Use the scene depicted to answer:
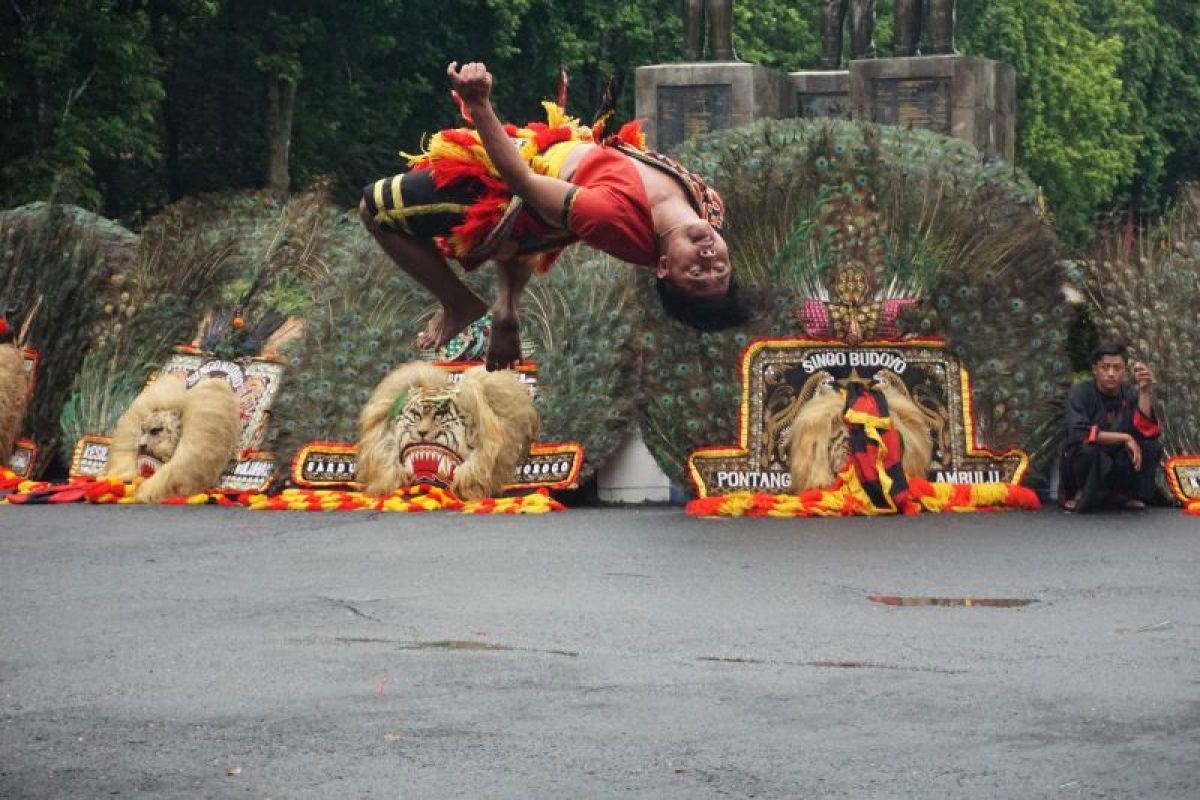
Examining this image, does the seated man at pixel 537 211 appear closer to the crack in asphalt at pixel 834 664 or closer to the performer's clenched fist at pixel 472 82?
the performer's clenched fist at pixel 472 82

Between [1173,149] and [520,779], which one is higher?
[1173,149]

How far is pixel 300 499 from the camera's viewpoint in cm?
1738

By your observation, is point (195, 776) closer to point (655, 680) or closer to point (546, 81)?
point (655, 680)

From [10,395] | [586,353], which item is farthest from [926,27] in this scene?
[10,395]

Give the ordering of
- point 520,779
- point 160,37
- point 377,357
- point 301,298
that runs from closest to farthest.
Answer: point 520,779
point 377,357
point 301,298
point 160,37

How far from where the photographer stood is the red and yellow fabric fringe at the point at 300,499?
16.9 m

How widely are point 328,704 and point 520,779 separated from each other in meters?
1.47

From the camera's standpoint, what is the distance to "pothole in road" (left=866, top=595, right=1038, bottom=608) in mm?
11859

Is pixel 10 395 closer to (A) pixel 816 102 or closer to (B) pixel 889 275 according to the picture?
(B) pixel 889 275

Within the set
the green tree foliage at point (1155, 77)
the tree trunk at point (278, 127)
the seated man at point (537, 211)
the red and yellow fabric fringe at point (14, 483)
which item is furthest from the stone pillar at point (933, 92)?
the green tree foliage at point (1155, 77)

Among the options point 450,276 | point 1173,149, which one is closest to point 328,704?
point 450,276

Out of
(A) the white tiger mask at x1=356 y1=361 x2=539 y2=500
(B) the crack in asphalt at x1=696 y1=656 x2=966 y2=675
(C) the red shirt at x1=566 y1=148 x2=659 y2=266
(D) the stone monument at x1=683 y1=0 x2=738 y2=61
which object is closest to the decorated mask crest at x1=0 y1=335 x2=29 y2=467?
(A) the white tiger mask at x1=356 y1=361 x2=539 y2=500

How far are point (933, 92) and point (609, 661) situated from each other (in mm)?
15246

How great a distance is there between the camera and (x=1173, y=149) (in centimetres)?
5138
